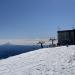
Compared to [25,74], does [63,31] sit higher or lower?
higher

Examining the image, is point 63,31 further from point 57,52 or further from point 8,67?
point 8,67

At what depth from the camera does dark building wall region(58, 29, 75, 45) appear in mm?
48006

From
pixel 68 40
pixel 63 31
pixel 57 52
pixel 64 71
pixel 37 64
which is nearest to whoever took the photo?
pixel 64 71

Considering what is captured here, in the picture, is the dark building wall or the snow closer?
the snow

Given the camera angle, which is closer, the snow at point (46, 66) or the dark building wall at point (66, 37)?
the snow at point (46, 66)

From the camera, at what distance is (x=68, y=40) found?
48.2 metres

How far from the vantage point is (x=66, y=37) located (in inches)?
1959

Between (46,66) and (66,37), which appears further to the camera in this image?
(66,37)

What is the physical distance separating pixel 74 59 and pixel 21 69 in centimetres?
472

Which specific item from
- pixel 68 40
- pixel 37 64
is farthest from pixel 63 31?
pixel 37 64

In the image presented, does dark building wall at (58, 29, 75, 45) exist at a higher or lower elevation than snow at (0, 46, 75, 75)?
higher

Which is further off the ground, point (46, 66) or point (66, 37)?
point (66, 37)

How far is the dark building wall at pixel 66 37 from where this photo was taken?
4801 centimetres

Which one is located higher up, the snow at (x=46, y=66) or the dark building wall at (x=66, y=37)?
the dark building wall at (x=66, y=37)
